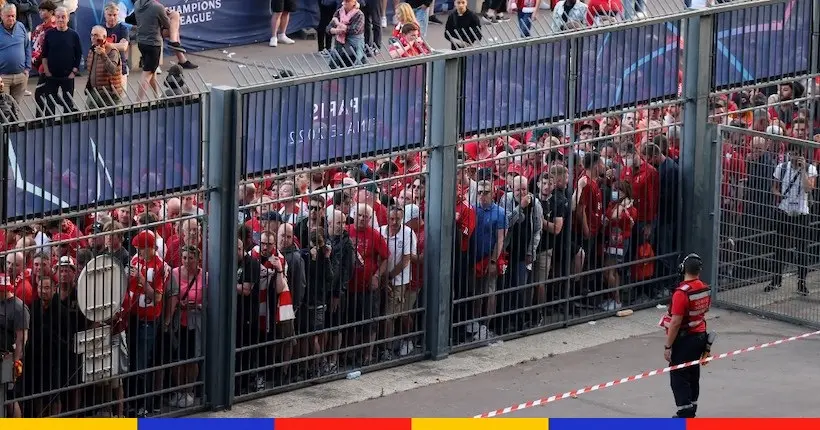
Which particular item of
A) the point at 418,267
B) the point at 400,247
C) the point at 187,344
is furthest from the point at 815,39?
the point at 187,344

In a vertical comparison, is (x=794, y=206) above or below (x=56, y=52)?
below

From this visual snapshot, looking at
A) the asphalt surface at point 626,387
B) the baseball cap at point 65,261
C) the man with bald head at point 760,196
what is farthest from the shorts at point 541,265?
the baseball cap at point 65,261

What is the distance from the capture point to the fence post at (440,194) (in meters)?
15.9

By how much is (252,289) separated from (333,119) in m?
1.57

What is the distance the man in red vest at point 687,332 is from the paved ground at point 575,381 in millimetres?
660

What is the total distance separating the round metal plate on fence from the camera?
45.0 ft

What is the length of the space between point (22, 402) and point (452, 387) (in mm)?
3650

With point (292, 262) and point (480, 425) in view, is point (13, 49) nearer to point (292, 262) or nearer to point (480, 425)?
point (292, 262)

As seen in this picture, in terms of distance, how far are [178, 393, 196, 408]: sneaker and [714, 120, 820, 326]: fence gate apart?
5.74 metres

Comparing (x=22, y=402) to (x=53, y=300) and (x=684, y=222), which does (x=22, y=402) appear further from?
(x=684, y=222)

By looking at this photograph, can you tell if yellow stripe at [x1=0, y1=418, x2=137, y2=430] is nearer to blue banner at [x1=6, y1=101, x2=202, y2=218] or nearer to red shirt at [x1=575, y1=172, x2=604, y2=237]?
blue banner at [x1=6, y1=101, x2=202, y2=218]

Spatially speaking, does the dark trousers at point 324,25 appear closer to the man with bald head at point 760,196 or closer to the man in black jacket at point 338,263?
the man with bald head at point 760,196

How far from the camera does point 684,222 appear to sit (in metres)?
18.2

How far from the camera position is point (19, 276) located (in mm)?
13383
